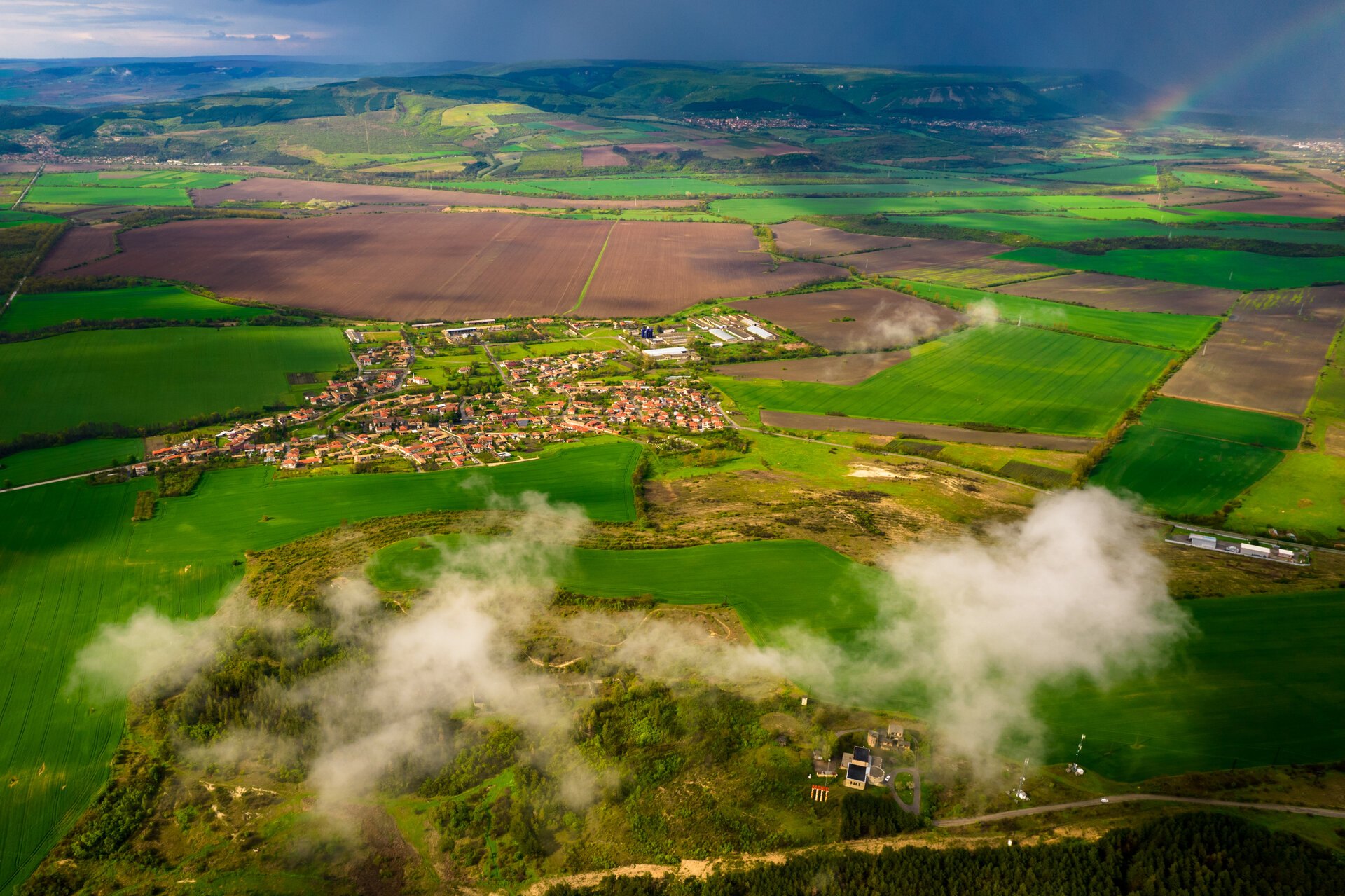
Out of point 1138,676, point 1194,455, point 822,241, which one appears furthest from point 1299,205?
point 1138,676

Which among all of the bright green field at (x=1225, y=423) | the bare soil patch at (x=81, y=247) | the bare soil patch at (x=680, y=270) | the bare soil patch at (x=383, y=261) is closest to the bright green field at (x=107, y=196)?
the bare soil patch at (x=81, y=247)

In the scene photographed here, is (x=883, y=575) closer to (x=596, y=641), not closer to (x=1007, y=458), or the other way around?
(x=596, y=641)

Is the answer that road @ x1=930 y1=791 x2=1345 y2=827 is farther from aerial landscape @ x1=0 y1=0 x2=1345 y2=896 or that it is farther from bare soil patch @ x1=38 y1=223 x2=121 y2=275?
bare soil patch @ x1=38 y1=223 x2=121 y2=275

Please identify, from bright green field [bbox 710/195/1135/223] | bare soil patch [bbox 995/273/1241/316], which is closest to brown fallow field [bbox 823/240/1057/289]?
bare soil patch [bbox 995/273/1241/316]

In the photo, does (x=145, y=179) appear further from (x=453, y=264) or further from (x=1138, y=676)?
(x=1138, y=676)

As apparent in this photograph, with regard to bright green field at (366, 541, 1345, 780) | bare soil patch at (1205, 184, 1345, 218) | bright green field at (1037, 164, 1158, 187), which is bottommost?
bright green field at (366, 541, 1345, 780)

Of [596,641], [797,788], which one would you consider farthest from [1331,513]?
[596,641]

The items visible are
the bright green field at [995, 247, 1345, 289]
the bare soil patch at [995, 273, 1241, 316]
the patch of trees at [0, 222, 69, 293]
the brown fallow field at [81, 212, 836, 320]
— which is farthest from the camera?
the bright green field at [995, 247, 1345, 289]

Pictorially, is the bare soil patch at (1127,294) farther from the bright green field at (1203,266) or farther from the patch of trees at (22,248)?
the patch of trees at (22,248)
